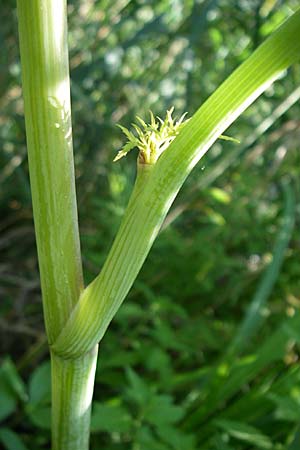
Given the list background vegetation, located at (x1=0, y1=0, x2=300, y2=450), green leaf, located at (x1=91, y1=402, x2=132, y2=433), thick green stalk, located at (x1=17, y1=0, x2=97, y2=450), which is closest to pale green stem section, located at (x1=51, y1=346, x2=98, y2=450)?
thick green stalk, located at (x1=17, y1=0, x2=97, y2=450)

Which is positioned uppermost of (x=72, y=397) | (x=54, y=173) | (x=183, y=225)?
(x=183, y=225)

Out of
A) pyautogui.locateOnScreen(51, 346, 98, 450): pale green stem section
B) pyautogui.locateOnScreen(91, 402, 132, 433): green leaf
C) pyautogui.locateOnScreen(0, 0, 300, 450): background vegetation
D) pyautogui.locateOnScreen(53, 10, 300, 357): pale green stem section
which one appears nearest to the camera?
pyautogui.locateOnScreen(53, 10, 300, 357): pale green stem section

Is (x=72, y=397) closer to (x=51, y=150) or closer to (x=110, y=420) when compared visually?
(x=51, y=150)

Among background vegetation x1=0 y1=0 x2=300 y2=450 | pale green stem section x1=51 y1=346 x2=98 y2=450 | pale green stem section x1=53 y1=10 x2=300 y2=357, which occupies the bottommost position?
pale green stem section x1=51 y1=346 x2=98 y2=450

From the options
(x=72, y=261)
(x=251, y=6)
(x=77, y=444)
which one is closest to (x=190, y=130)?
(x=72, y=261)

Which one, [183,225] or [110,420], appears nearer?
[110,420]

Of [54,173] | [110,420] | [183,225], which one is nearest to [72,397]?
[54,173]

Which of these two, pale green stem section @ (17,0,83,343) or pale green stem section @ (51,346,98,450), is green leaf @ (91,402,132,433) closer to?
pale green stem section @ (51,346,98,450)

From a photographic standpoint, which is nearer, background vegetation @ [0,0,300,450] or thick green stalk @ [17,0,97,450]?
thick green stalk @ [17,0,97,450]
